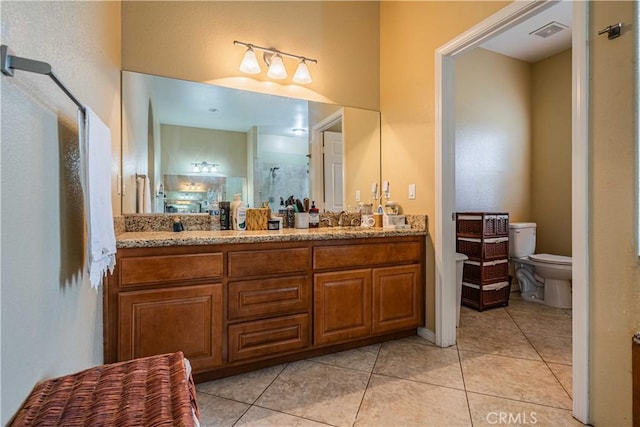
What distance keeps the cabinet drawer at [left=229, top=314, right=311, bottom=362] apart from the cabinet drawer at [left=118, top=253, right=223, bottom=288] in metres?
0.35

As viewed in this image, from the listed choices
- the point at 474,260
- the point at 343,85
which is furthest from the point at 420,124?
the point at 474,260

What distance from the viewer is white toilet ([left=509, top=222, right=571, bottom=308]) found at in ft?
10.1

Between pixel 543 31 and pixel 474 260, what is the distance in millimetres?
2377

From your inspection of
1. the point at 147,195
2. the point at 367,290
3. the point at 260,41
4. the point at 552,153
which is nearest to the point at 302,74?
the point at 260,41

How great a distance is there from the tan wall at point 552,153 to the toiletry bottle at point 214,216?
3.65 metres

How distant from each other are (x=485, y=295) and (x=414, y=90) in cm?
204

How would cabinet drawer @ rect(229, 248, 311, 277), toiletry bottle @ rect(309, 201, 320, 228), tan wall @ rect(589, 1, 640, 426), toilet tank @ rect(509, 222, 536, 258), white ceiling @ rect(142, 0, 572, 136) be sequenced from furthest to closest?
toilet tank @ rect(509, 222, 536, 258) → toiletry bottle @ rect(309, 201, 320, 228) → white ceiling @ rect(142, 0, 572, 136) → cabinet drawer @ rect(229, 248, 311, 277) → tan wall @ rect(589, 1, 640, 426)

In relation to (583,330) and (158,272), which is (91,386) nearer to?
(158,272)

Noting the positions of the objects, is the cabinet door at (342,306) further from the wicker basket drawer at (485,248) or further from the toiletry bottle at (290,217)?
the wicker basket drawer at (485,248)

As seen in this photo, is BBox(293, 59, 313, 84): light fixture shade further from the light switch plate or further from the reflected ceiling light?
the light switch plate

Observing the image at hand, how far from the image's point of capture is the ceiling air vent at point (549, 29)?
3.04m

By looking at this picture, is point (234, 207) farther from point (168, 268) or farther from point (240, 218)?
point (168, 268)

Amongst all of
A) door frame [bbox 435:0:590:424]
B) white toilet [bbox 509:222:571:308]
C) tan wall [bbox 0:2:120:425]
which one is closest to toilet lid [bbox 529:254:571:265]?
white toilet [bbox 509:222:571:308]

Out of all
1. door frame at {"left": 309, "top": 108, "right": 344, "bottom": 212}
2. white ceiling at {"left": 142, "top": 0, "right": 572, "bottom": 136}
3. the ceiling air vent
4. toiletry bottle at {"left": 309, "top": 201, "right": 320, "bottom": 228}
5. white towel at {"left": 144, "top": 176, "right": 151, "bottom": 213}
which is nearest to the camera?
white towel at {"left": 144, "top": 176, "right": 151, "bottom": 213}
